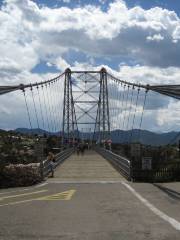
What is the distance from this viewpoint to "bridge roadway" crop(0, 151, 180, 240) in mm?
12078

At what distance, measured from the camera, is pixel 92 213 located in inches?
626

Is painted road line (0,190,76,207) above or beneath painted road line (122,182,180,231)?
above

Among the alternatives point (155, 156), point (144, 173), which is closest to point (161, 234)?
point (144, 173)

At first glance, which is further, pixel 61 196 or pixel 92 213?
pixel 61 196

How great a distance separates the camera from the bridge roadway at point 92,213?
12.1m

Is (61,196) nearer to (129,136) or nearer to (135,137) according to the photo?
(135,137)

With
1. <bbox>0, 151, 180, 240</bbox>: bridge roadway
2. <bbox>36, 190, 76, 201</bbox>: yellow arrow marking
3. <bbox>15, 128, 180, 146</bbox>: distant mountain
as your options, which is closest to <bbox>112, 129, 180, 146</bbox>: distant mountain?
<bbox>15, 128, 180, 146</bbox>: distant mountain

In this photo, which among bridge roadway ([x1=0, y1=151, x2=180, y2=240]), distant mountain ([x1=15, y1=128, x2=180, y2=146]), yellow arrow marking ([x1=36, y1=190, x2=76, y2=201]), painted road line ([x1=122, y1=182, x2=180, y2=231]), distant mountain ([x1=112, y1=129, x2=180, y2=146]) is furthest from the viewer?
distant mountain ([x1=15, y1=128, x2=180, y2=146])

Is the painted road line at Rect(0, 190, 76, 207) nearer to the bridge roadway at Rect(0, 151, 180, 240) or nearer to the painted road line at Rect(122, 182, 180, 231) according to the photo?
the bridge roadway at Rect(0, 151, 180, 240)

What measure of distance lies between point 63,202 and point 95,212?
313 cm

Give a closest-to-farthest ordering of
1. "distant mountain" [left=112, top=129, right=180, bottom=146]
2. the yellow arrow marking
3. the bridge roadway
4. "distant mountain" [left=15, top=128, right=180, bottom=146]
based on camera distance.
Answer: the bridge roadway
the yellow arrow marking
"distant mountain" [left=112, top=129, right=180, bottom=146]
"distant mountain" [left=15, top=128, right=180, bottom=146]

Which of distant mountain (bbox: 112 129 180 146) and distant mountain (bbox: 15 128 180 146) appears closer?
distant mountain (bbox: 112 129 180 146)

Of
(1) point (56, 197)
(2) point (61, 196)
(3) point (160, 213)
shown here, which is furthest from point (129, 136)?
(3) point (160, 213)

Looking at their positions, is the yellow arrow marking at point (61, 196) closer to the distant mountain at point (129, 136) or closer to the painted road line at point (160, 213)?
the painted road line at point (160, 213)
